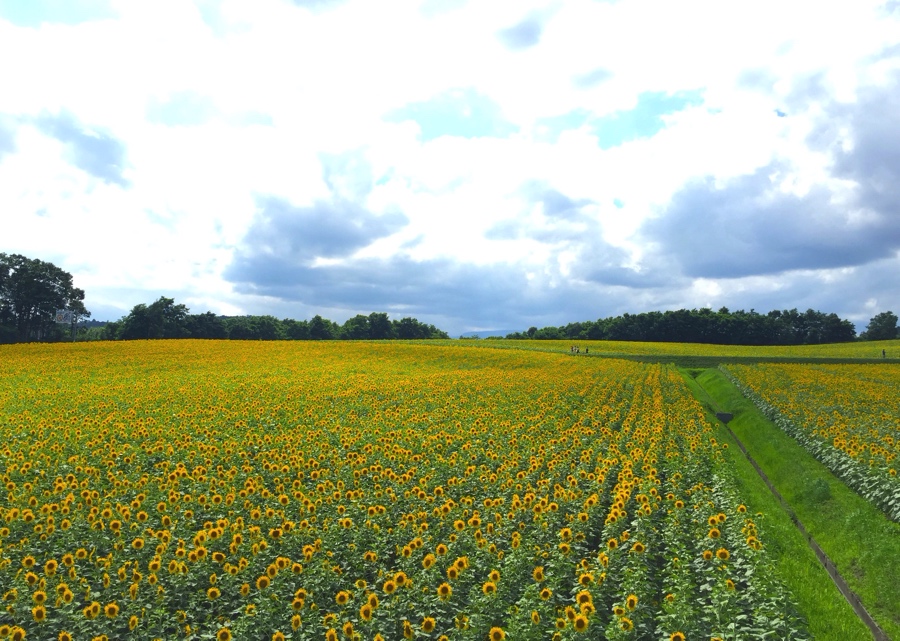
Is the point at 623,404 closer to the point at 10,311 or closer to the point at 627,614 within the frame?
the point at 627,614

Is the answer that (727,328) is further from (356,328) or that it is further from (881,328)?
(356,328)

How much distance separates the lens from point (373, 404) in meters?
24.2

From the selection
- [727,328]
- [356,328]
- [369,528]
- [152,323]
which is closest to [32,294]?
[152,323]

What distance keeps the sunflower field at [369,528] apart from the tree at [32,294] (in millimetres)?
74941

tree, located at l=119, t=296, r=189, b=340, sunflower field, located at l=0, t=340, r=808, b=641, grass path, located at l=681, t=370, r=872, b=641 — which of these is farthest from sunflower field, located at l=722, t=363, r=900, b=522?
tree, located at l=119, t=296, r=189, b=340

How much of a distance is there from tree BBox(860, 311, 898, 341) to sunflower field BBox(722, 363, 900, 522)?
317ft

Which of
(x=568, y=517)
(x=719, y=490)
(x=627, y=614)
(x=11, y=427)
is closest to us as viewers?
(x=627, y=614)

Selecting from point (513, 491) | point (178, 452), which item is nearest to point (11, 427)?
point (178, 452)

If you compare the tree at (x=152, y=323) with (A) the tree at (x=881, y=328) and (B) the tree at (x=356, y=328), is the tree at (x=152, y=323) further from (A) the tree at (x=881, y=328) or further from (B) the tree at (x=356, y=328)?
(A) the tree at (x=881, y=328)

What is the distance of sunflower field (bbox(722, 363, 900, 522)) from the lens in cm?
1633

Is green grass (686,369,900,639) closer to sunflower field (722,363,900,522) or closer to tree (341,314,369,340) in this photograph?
sunflower field (722,363,900,522)

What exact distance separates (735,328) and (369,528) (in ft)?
390

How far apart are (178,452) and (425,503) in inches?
304

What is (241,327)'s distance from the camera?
102m
